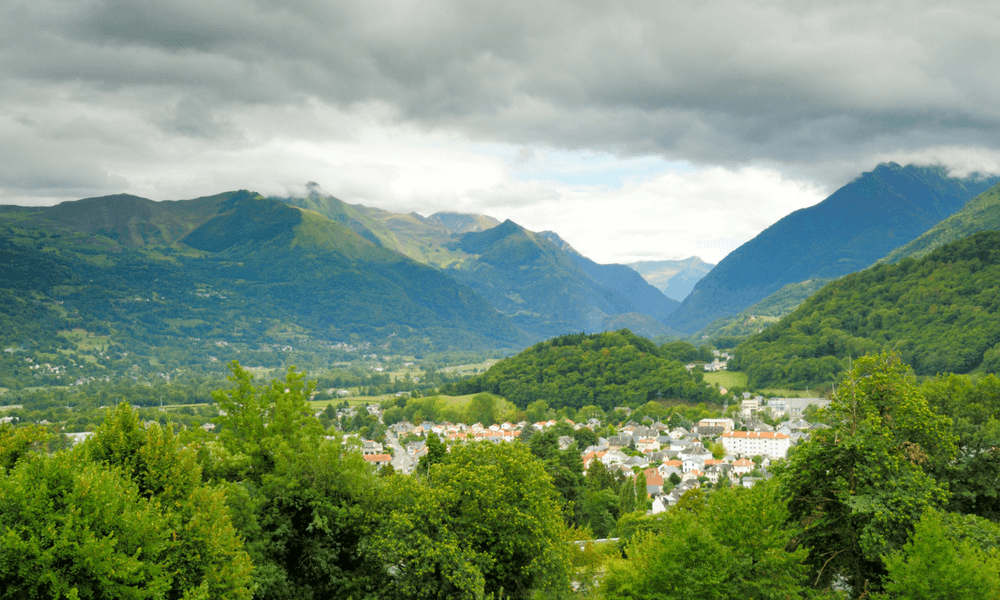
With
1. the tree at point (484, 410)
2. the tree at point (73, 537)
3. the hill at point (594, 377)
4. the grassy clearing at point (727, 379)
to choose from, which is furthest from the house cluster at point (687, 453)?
the tree at point (73, 537)

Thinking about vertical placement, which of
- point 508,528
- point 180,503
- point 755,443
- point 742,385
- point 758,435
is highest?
point 180,503

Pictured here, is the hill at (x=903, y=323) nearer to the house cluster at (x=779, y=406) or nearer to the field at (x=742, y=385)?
the field at (x=742, y=385)

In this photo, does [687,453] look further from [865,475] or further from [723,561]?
[723,561]

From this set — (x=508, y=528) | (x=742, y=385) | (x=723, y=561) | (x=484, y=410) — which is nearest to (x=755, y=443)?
(x=742, y=385)

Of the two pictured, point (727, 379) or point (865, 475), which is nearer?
point (865, 475)

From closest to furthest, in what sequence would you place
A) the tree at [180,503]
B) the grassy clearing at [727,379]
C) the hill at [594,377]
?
1. the tree at [180,503]
2. the hill at [594,377]
3. the grassy clearing at [727,379]

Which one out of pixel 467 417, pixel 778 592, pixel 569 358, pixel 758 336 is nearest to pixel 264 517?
pixel 778 592
